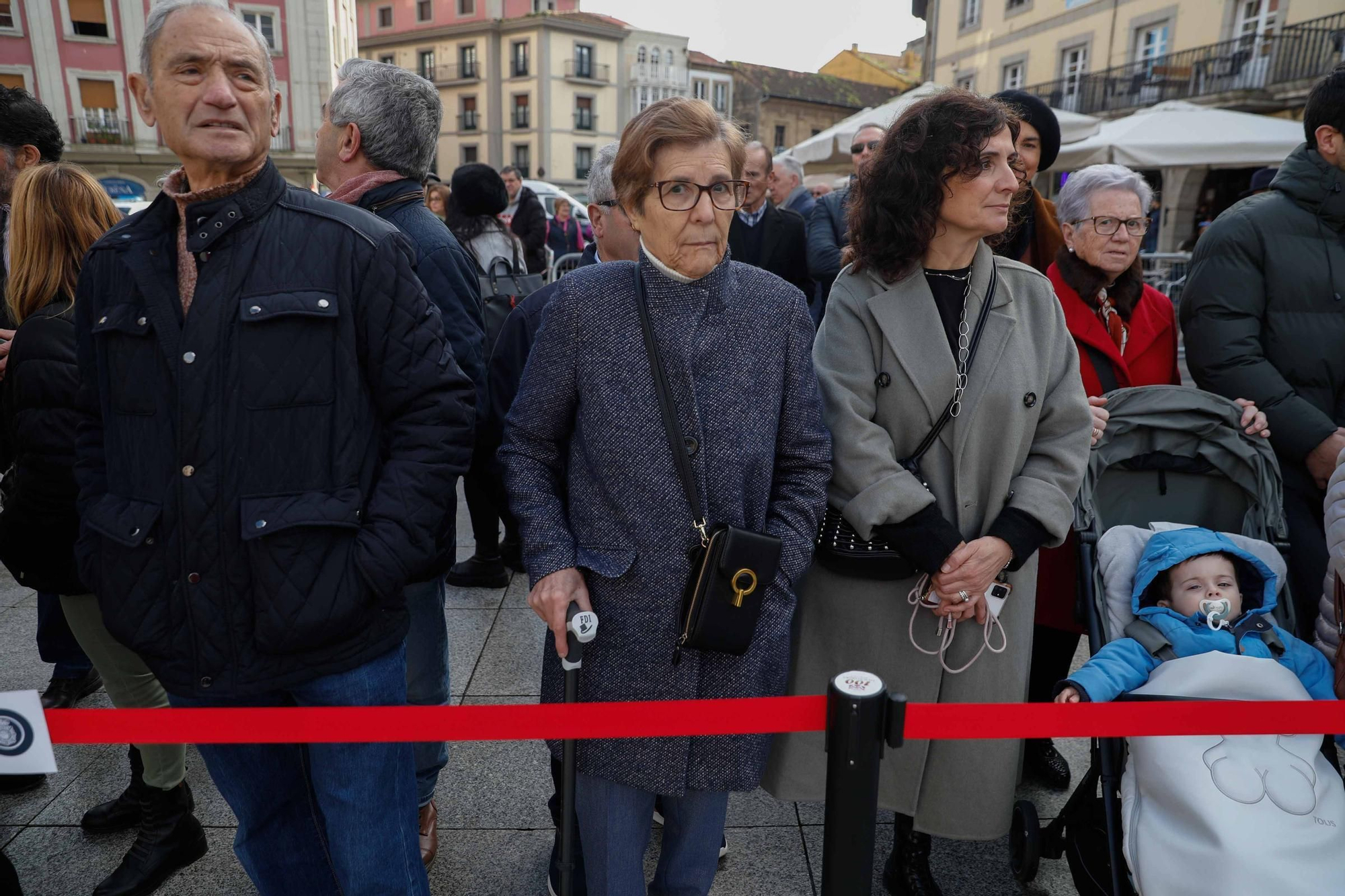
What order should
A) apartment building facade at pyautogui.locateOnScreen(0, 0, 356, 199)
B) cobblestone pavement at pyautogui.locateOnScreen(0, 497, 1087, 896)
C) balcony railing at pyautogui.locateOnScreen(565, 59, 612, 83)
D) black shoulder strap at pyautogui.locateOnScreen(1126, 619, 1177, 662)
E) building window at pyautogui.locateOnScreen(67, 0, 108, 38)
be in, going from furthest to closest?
balcony railing at pyautogui.locateOnScreen(565, 59, 612, 83) < building window at pyautogui.locateOnScreen(67, 0, 108, 38) < apartment building facade at pyautogui.locateOnScreen(0, 0, 356, 199) < cobblestone pavement at pyautogui.locateOnScreen(0, 497, 1087, 896) < black shoulder strap at pyautogui.locateOnScreen(1126, 619, 1177, 662)

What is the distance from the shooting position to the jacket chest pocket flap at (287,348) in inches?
65.2

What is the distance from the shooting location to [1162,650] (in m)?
2.25

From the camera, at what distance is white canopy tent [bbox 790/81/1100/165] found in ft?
24.8

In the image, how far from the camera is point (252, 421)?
65.3 inches

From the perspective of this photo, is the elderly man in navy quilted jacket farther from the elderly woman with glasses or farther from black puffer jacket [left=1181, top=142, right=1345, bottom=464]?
black puffer jacket [left=1181, top=142, right=1345, bottom=464]

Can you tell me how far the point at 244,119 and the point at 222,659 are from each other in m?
1.04

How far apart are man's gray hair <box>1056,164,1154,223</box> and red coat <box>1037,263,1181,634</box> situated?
18cm

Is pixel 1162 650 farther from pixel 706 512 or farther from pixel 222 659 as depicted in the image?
pixel 222 659

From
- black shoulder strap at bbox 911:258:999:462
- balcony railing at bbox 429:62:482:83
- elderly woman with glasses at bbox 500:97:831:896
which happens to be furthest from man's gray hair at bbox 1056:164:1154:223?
balcony railing at bbox 429:62:482:83

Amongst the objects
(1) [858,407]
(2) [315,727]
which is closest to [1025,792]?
(1) [858,407]

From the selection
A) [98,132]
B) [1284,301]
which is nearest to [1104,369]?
[1284,301]

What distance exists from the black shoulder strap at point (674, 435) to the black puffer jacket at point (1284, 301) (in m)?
1.94

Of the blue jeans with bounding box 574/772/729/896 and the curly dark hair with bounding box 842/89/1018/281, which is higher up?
the curly dark hair with bounding box 842/89/1018/281

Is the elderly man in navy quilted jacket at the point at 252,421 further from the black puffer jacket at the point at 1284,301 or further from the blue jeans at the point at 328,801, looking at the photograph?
the black puffer jacket at the point at 1284,301
